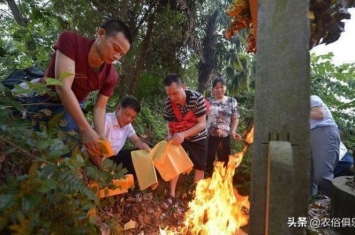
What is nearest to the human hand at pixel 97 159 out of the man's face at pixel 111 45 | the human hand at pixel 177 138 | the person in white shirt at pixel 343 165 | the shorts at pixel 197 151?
the man's face at pixel 111 45

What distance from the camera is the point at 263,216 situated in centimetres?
225

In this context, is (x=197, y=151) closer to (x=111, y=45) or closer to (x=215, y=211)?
(x=215, y=211)

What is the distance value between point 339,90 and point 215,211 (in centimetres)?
675

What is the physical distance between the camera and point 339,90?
8.30m

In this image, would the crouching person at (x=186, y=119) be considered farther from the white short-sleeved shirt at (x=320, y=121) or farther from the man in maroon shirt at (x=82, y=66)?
the white short-sleeved shirt at (x=320, y=121)

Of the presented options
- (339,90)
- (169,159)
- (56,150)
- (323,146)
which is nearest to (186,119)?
(169,159)

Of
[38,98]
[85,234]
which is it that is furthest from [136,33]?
[85,234]

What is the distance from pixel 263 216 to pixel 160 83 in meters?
4.36

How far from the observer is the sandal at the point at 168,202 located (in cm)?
410

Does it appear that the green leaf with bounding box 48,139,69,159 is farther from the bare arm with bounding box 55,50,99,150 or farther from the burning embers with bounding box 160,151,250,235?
the burning embers with bounding box 160,151,250,235

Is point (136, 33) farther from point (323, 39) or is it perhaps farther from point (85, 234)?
point (85, 234)

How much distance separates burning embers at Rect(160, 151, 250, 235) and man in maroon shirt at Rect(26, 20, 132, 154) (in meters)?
1.74

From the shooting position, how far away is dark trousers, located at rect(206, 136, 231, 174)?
16.2 ft

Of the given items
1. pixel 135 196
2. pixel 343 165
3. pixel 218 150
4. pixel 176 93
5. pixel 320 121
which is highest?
pixel 176 93
